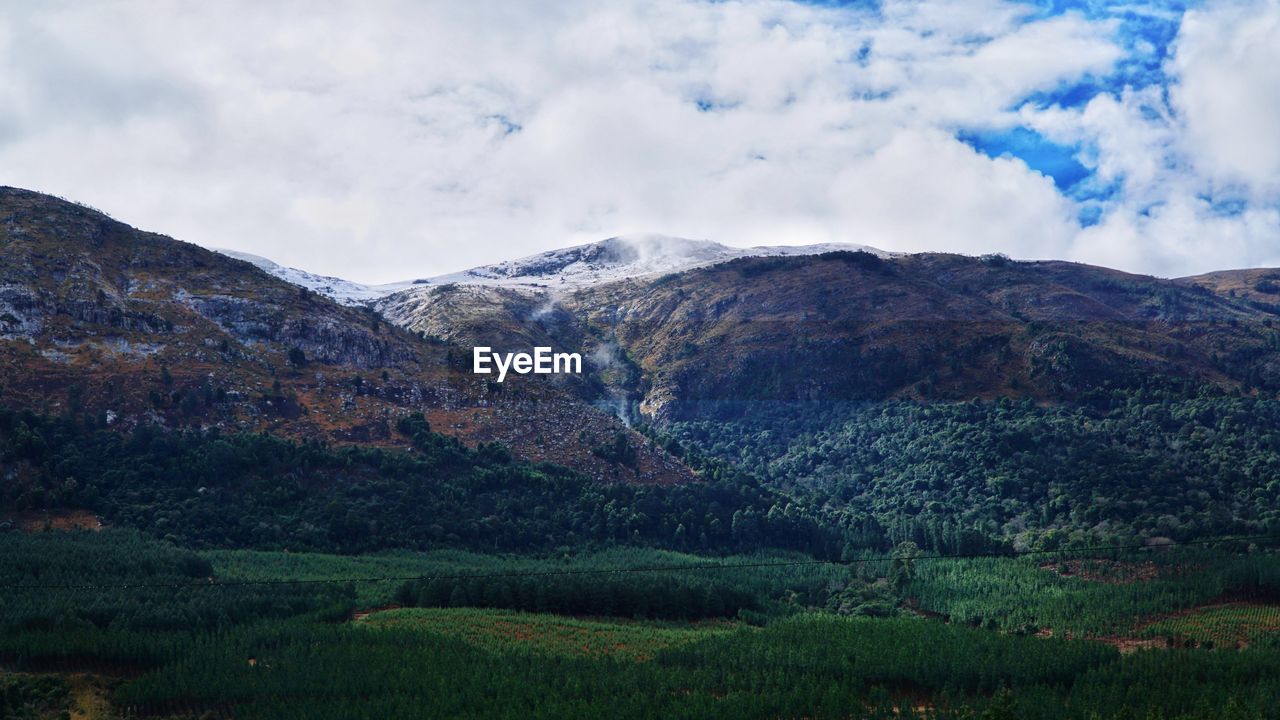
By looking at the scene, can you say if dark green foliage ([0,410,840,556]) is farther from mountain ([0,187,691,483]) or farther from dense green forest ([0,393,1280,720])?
mountain ([0,187,691,483])

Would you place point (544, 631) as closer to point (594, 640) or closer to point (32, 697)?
point (594, 640)

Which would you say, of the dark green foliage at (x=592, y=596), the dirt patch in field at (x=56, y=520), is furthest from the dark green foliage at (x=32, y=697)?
the dirt patch in field at (x=56, y=520)

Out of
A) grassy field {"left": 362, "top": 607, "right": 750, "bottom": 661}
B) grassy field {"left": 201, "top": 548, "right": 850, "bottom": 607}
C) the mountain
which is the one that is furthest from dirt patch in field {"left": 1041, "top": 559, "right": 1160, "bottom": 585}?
the mountain

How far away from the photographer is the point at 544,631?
124 m

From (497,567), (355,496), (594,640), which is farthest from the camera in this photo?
(355,496)

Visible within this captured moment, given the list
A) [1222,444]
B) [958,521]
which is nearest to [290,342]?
[958,521]

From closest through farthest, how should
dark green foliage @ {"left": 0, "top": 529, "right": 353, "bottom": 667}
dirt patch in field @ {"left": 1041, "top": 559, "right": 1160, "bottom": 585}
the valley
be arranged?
the valley → dark green foliage @ {"left": 0, "top": 529, "right": 353, "bottom": 667} → dirt patch in field @ {"left": 1041, "top": 559, "right": 1160, "bottom": 585}

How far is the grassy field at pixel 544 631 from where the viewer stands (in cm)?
11606

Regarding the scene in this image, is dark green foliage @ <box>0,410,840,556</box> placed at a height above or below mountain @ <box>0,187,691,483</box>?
below

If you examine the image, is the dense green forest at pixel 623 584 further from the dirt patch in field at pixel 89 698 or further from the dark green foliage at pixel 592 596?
the dirt patch in field at pixel 89 698

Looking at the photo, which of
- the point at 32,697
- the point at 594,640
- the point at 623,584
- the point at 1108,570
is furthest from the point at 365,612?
the point at 1108,570

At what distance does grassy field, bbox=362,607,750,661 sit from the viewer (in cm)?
11606

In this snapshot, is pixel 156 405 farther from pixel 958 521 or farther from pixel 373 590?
pixel 958 521

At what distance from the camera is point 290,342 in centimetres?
19862
